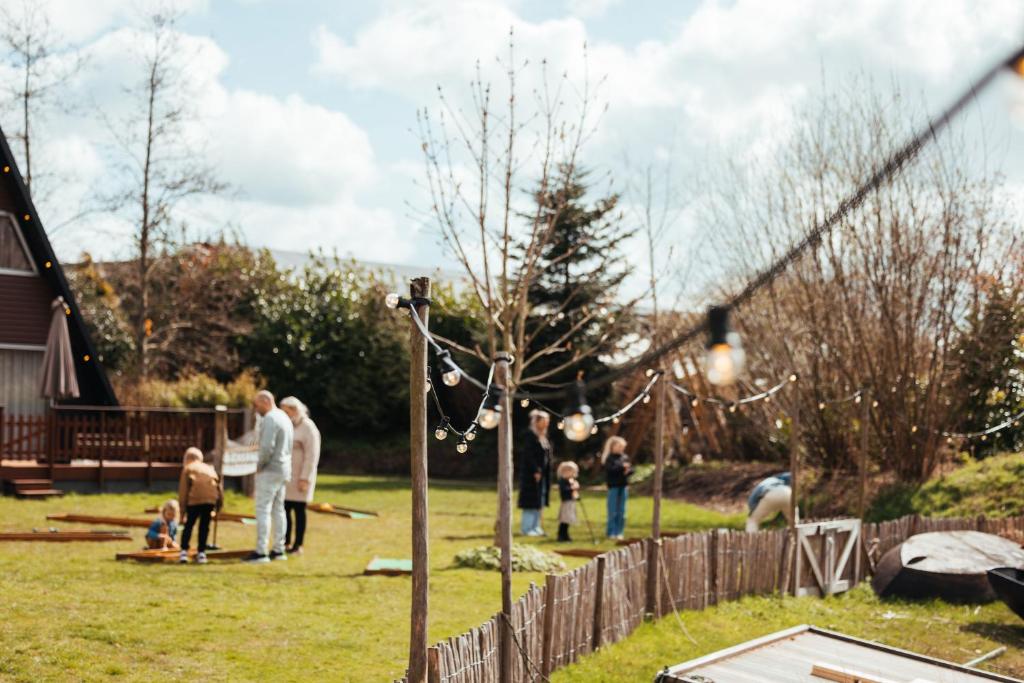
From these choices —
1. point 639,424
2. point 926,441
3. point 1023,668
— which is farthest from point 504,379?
point 639,424

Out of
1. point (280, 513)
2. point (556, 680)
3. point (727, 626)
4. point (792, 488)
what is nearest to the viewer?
point (556, 680)

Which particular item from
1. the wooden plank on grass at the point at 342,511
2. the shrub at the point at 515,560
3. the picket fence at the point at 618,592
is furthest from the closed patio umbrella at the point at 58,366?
the picket fence at the point at 618,592

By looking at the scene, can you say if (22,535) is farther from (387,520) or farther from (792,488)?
(792,488)

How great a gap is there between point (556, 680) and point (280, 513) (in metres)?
5.09

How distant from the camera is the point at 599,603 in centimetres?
864

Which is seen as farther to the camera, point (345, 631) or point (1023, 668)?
point (1023, 668)

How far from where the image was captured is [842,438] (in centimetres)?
2047

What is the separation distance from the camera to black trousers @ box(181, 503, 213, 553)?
1134 cm

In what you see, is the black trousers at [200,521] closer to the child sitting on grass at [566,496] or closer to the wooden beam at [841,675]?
the child sitting on grass at [566,496]

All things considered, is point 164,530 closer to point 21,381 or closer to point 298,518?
point 298,518

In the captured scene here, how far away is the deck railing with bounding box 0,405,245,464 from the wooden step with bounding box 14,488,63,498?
1.67 feet

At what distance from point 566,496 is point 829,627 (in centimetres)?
476

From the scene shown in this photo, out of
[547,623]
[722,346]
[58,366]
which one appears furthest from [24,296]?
[722,346]

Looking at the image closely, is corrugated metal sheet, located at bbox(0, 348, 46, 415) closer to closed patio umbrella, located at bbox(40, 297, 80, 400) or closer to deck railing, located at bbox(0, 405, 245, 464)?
deck railing, located at bbox(0, 405, 245, 464)
